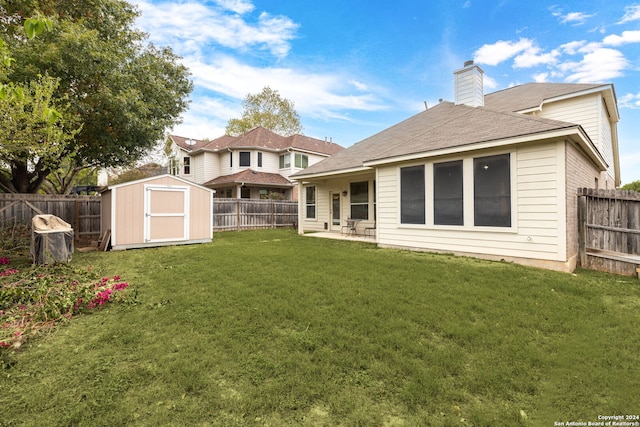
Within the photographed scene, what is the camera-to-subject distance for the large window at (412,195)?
7.60 metres

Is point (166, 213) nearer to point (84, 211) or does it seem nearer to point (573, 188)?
point (84, 211)

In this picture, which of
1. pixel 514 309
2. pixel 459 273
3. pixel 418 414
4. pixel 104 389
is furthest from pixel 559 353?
pixel 104 389

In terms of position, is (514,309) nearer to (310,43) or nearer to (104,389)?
(104,389)

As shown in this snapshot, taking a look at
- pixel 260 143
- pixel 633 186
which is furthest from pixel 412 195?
pixel 633 186

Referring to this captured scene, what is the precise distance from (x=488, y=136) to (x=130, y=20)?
14.9m

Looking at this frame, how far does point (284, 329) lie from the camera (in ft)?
10.3

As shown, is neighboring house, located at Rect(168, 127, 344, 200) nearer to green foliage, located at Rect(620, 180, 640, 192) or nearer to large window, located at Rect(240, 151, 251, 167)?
large window, located at Rect(240, 151, 251, 167)

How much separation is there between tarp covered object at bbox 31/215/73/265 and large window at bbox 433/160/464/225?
29.4 ft

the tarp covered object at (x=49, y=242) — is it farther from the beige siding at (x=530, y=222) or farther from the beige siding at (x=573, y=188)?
the beige siding at (x=573, y=188)

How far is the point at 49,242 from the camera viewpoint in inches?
245

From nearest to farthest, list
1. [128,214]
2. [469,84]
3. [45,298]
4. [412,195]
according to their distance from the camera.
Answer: [45,298], [412,195], [128,214], [469,84]

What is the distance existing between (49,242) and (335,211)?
9.57 meters

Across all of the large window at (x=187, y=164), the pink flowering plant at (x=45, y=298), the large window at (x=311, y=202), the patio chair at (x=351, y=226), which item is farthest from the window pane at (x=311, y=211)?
the large window at (x=187, y=164)

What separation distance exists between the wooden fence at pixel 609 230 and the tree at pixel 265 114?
2801 cm
